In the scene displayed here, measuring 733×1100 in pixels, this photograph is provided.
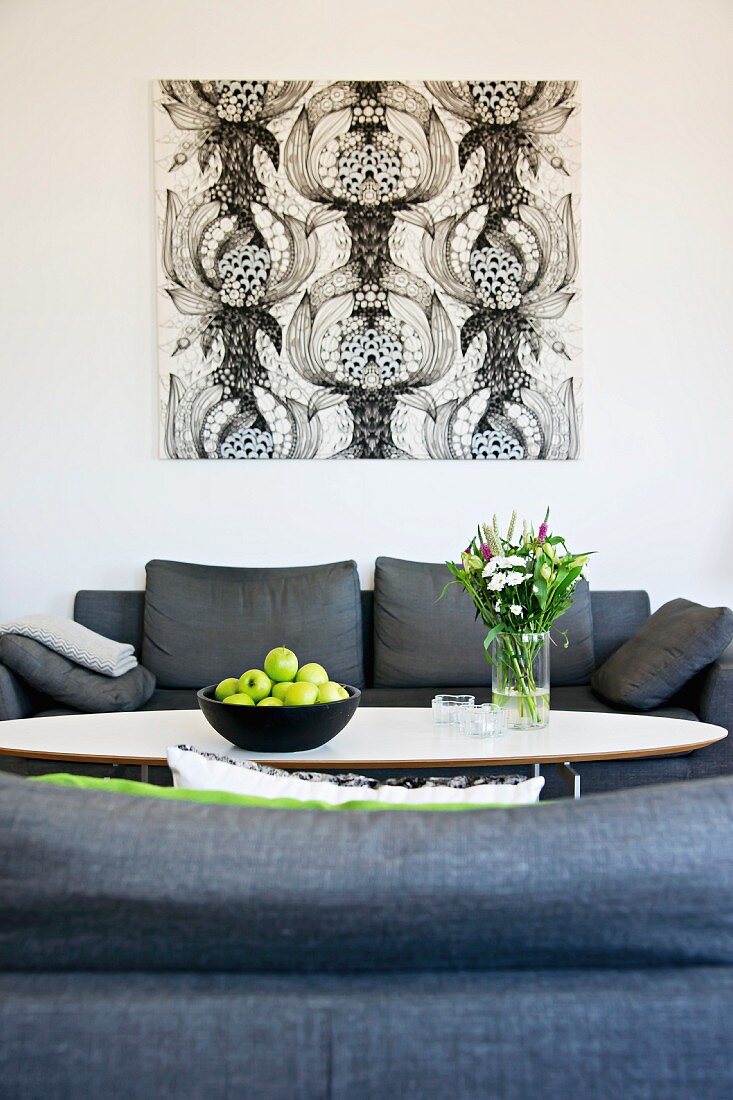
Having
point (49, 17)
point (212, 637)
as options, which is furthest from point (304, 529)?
point (49, 17)

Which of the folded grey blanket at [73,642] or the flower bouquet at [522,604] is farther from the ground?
the flower bouquet at [522,604]

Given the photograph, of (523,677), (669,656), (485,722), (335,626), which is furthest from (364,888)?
(335,626)

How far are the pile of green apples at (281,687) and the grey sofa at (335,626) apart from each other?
129 centimetres

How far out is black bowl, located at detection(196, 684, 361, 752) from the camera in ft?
6.87

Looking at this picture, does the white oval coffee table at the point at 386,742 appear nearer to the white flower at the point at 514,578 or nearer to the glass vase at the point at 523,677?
the glass vase at the point at 523,677

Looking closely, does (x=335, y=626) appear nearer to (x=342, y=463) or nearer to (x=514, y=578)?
(x=342, y=463)

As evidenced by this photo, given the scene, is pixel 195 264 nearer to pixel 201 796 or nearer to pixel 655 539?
pixel 655 539

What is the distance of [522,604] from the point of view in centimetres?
236

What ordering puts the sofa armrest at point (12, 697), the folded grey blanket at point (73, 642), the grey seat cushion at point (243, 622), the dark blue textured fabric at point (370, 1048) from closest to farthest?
1. the dark blue textured fabric at point (370, 1048)
2. the sofa armrest at point (12, 697)
3. the folded grey blanket at point (73, 642)
4. the grey seat cushion at point (243, 622)

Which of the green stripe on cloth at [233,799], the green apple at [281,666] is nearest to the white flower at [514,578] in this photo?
the green apple at [281,666]

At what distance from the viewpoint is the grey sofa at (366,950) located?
2.60ft

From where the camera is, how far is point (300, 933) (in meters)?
0.83

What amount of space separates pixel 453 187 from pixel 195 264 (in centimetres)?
102

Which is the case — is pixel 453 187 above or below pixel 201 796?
above
